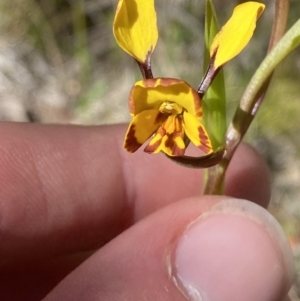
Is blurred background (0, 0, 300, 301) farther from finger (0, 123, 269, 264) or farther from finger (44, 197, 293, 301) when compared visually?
finger (44, 197, 293, 301)

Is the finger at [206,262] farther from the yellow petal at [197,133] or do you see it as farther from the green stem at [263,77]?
the yellow petal at [197,133]

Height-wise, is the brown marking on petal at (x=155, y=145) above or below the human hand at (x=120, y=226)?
above

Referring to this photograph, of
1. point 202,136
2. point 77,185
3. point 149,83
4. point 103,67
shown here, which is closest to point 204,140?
point 202,136

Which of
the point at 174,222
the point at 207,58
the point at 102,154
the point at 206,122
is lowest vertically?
the point at 102,154

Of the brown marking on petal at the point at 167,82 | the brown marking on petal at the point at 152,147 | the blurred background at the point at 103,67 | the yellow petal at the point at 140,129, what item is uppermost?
the brown marking on petal at the point at 167,82

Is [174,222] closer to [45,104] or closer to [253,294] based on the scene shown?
[253,294]

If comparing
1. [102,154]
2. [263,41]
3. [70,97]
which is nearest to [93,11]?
[70,97]

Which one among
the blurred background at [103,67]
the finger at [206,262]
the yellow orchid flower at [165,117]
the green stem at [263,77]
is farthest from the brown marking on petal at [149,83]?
the blurred background at [103,67]
